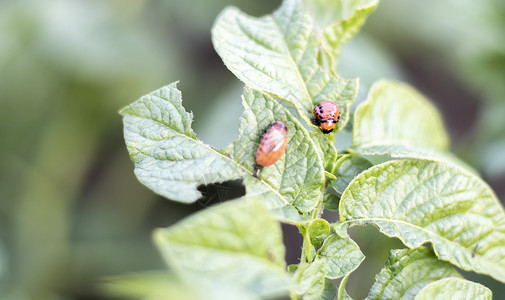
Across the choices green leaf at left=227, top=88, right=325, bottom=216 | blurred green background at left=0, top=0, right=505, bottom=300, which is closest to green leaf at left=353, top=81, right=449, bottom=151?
green leaf at left=227, top=88, right=325, bottom=216

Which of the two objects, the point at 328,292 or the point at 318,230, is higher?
the point at 318,230

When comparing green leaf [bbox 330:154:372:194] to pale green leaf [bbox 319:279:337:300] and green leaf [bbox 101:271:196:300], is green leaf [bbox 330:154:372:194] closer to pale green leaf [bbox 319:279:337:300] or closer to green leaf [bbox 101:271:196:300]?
pale green leaf [bbox 319:279:337:300]

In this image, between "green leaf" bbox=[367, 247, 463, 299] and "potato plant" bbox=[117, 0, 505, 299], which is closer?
"potato plant" bbox=[117, 0, 505, 299]

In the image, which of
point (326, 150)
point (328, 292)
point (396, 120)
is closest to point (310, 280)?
point (328, 292)

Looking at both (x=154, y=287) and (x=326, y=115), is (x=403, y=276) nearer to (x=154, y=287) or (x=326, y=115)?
(x=326, y=115)

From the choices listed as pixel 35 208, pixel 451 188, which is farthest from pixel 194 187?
pixel 35 208

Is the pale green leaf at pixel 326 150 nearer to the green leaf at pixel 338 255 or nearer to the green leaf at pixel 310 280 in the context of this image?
the green leaf at pixel 338 255
